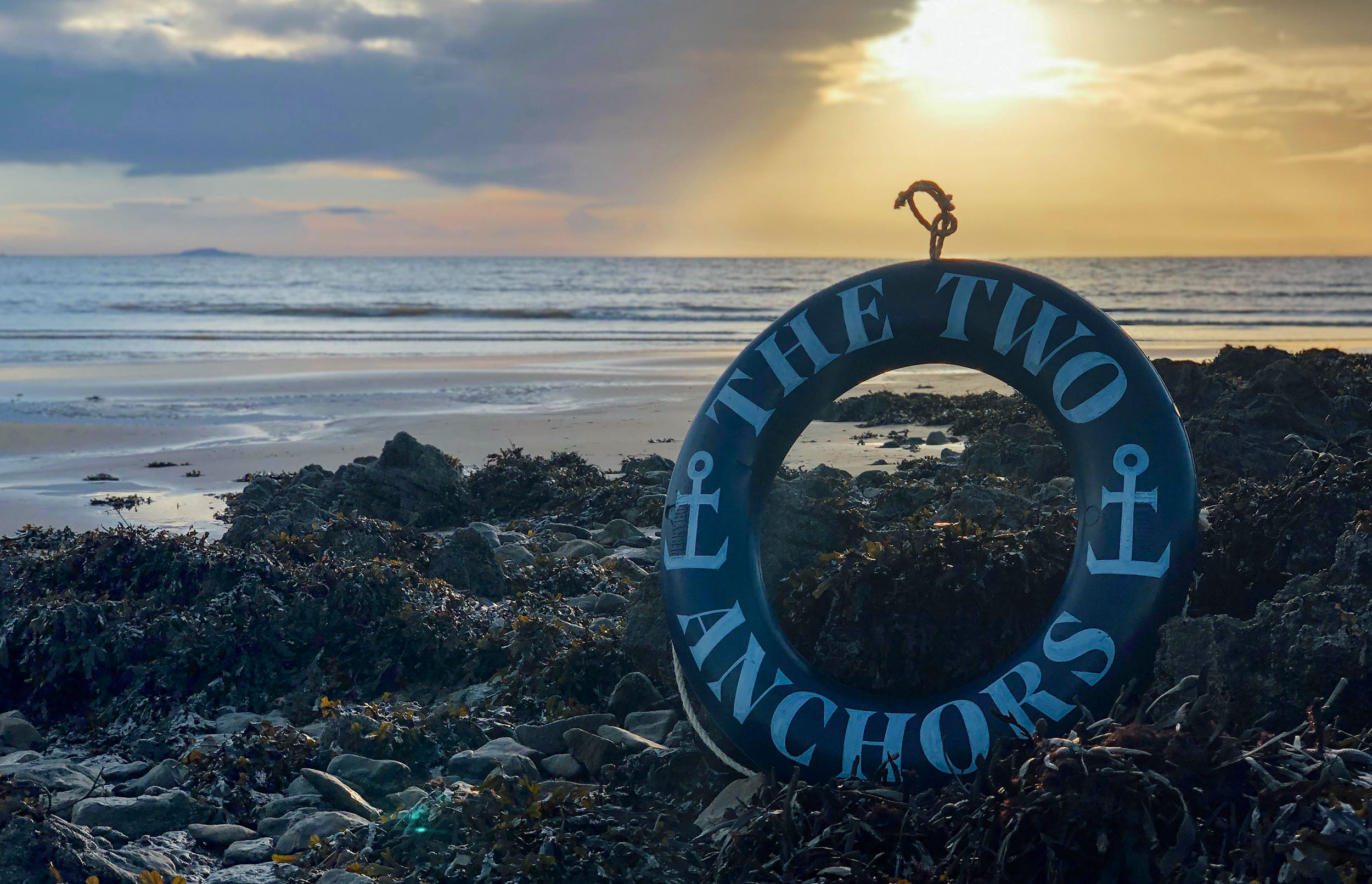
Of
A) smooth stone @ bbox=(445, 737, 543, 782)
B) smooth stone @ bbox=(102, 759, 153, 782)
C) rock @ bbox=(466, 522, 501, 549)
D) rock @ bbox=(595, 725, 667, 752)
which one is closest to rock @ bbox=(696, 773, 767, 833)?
rock @ bbox=(595, 725, 667, 752)

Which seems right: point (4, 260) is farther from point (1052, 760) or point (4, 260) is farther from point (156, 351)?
point (1052, 760)

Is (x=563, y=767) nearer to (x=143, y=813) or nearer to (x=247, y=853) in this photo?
(x=247, y=853)

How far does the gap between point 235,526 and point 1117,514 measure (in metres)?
4.39

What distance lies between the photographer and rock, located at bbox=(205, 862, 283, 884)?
9.33 ft

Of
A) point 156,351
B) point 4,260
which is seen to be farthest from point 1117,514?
point 4,260

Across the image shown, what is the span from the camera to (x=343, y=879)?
2674 millimetres

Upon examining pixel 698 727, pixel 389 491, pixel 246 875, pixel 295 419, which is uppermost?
pixel 295 419

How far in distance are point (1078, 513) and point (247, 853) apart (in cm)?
252

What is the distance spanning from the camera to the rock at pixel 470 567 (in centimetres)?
523

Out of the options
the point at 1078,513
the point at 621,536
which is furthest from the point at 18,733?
the point at 1078,513

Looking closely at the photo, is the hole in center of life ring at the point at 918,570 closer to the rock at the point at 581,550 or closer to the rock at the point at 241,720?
the rock at the point at 581,550

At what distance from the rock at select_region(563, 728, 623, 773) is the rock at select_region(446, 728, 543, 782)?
5.5 inches

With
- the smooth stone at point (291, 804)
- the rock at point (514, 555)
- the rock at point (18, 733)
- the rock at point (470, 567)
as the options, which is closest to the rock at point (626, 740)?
the smooth stone at point (291, 804)

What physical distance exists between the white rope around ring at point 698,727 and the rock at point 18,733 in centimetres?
238
